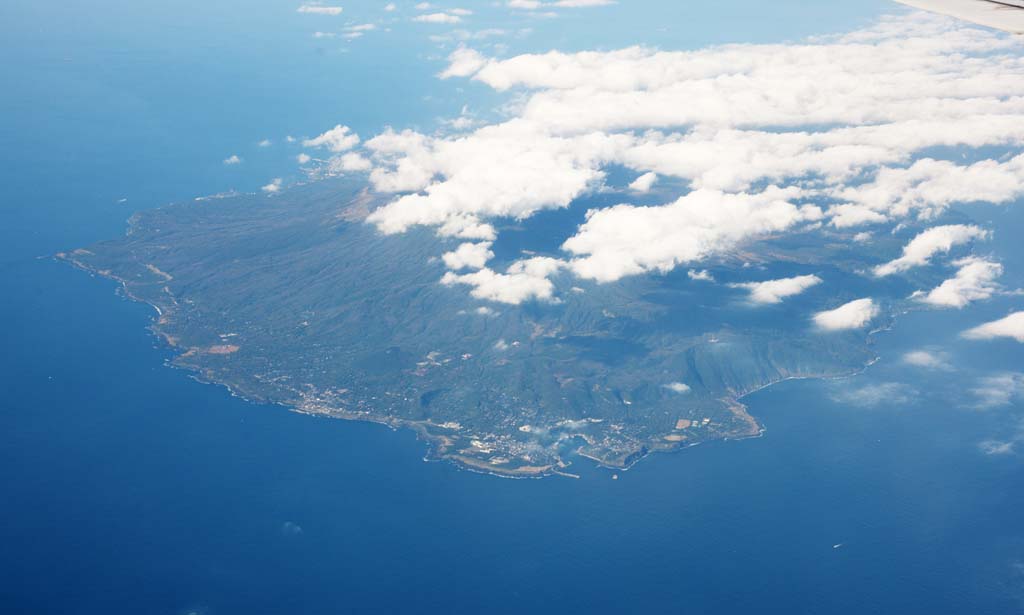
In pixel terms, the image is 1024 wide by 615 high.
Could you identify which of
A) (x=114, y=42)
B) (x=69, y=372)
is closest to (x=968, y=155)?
(x=69, y=372)

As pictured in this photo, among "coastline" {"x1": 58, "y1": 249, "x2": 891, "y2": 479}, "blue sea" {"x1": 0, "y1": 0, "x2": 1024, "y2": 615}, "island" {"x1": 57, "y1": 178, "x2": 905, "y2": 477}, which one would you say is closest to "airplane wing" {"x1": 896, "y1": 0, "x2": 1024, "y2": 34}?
"blue sea" {"x1": 0, "y1": 0, "x2": 1024, "y2": 615}

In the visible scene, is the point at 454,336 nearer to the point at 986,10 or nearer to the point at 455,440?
the point at 455,440

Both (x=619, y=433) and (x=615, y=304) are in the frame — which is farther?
(x=615, y=304)

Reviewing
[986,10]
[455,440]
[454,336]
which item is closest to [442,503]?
[455,440]

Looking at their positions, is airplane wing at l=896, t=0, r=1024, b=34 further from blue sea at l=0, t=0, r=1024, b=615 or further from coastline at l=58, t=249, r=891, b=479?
coastline at l=58, t=249, r=891, b=479

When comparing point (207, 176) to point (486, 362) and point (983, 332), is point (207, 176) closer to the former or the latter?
point (486, 362)
